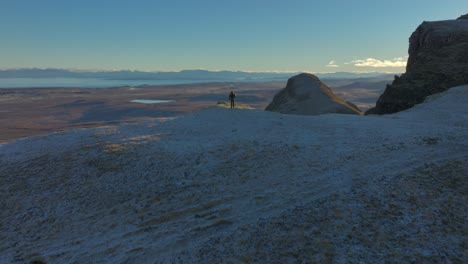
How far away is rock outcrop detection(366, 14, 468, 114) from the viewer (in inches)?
1282

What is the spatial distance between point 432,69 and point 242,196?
30.9 meters

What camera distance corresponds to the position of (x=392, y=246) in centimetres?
1011

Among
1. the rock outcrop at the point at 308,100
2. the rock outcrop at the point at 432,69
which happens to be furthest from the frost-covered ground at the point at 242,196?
the rock outcrop at the point at 308,100

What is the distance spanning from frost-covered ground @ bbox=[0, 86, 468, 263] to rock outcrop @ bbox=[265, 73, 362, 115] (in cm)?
1611

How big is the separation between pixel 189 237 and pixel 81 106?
118 m

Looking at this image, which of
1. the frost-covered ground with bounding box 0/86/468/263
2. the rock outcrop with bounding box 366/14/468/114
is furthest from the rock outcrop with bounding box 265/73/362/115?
the frost-covered ground with bounding box 0/86/468/263

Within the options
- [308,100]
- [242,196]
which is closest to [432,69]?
[308,100]

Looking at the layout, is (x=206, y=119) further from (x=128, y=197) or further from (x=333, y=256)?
(x=333, y=256)

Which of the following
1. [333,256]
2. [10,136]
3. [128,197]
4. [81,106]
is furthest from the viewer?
[81,106]

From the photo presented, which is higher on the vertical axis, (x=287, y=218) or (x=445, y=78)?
(x=445, y=78)

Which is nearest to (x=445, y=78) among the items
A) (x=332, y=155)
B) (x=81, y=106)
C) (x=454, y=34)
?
(x=454, y=34)

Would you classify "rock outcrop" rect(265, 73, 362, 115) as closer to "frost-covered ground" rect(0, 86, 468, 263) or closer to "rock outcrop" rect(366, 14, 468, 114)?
"rock outcrop" rect(366, 14, 468, 114)

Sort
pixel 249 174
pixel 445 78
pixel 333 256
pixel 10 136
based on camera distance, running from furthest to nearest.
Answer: pixel 10 136
pixel 445 78
pixel 249 174
pixel 333 256

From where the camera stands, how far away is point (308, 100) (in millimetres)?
41938
